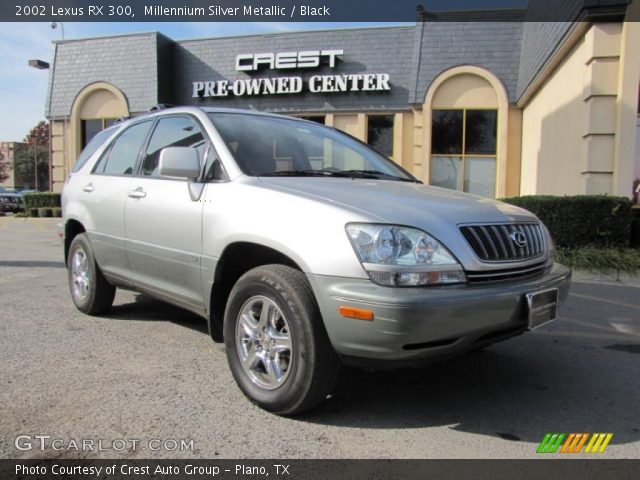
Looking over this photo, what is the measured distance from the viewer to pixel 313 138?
14.1ft

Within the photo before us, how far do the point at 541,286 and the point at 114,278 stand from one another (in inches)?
137

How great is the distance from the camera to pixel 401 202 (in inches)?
118

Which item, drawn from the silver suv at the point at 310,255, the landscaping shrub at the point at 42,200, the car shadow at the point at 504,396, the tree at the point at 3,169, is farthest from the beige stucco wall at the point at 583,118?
the tree at the point at 3,169

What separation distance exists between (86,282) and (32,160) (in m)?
76.8

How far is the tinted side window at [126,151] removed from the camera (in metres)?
4.64

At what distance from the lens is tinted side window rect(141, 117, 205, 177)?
12.9 ft

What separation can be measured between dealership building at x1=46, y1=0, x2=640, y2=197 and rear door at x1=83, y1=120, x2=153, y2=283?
7.56 metres

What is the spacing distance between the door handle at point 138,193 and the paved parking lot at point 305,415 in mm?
1188

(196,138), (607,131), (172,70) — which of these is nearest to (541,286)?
(196,138)

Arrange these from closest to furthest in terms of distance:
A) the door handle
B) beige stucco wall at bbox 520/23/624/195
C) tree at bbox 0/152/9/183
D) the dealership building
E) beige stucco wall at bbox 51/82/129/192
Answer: the door handle < beige stucco wall at bbox 520/23/624/195 < the dealership building < beige stucco wall at bbox 51/82/129/192 < tree at bbox 0/152/9/183

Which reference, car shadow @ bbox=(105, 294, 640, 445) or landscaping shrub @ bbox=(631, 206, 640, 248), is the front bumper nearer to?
car shadow @ bbox=(105, 294, 640, 445)

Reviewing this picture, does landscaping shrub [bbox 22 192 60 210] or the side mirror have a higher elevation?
the side mirror

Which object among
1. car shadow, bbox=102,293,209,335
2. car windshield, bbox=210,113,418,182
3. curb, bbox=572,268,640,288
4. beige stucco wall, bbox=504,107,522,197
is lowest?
car shadow, bbox=102,293,209,335

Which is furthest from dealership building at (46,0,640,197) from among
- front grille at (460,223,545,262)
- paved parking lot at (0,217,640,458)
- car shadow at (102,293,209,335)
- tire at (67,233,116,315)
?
tire at (67,233,116,315)
